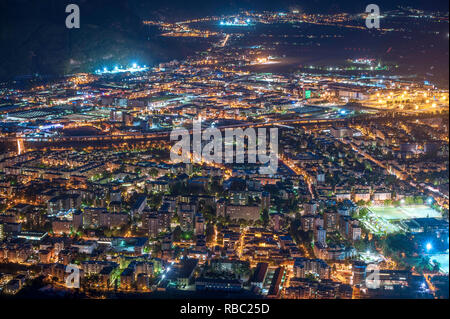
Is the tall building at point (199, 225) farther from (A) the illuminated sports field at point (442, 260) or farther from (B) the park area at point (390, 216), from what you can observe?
(A) the illuminated sports field at point (442, 260)

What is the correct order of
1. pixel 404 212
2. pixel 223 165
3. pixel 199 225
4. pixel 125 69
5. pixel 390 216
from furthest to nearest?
pixel 125 69
pixel 223 165
pixel 404 212
pixel 390 216
pixel 199 225

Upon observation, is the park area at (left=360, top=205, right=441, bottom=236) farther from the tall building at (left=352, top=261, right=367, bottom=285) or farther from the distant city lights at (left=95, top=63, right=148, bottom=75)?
the distant city lights at (left=95, top=63, right=148, bottom=75)

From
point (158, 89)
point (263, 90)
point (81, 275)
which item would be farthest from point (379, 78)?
point (81, 275)

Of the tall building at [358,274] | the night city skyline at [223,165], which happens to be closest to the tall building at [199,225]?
the night city skyline at [223,165]

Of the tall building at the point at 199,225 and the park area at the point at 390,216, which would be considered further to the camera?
the park area at the point at 390,216

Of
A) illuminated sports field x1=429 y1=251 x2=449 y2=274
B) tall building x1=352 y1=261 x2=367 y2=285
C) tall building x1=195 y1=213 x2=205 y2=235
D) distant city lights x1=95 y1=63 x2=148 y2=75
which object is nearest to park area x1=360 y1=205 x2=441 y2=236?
illuminated sports field x1=429 y1=251 x2=449 y2=274

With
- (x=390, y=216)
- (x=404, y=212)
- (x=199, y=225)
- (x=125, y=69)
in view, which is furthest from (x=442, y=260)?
(x=125, y=69)

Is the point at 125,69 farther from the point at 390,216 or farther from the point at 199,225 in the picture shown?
the point at 390,216

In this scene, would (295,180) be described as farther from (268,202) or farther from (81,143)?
(81,143)
